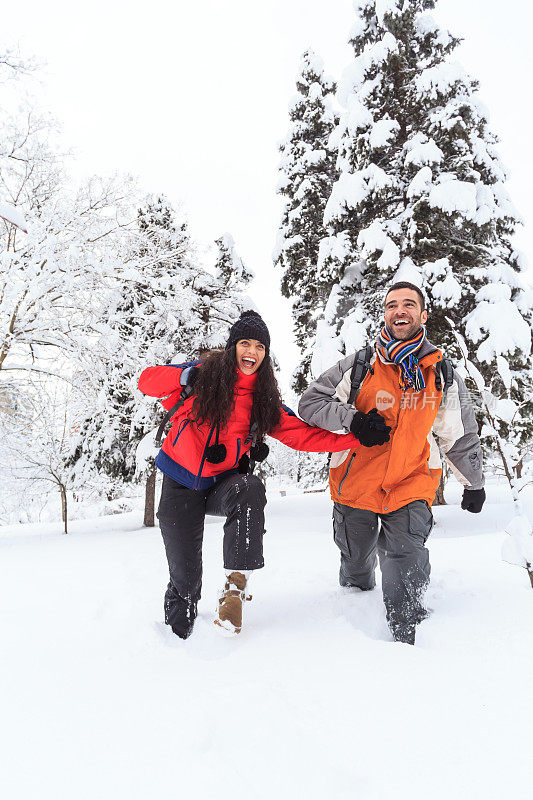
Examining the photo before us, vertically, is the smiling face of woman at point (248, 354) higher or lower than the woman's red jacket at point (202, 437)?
higher

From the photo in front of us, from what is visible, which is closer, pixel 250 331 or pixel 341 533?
pixel 250 331

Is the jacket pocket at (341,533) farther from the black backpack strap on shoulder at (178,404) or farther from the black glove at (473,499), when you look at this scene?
the black backpack strap on shoulder at (178,404)


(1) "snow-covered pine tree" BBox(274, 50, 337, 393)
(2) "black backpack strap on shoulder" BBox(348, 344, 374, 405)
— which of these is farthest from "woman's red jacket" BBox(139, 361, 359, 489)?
(1) "snow-covered pine tree" BBox(274, 50, 337, 393)

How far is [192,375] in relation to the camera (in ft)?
9.76

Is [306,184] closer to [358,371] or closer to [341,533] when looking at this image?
[358,371]

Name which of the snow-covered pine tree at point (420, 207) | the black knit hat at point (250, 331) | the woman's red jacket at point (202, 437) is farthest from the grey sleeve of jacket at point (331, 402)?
the snow-covered pine tree at point (420, 207)

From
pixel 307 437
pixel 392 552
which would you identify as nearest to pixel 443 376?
pixel 307 437

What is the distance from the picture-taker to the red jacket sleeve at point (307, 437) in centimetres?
298

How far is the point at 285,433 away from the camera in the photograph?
10.2 feet

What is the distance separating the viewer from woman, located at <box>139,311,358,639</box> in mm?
2748

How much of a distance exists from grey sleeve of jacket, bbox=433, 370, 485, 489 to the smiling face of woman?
1.24 metres

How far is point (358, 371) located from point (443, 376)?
0.53 m

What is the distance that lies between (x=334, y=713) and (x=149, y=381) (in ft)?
6.85

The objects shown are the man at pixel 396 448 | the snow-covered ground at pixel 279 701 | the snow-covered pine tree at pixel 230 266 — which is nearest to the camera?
the snow-covered ground at pixel 279 701
